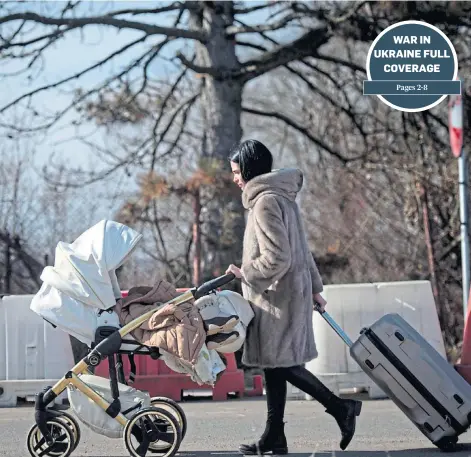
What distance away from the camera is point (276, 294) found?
5.96 metres

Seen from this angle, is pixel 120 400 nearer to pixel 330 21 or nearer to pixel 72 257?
pixel 72 257

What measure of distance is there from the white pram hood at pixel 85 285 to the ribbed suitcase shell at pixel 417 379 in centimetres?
150

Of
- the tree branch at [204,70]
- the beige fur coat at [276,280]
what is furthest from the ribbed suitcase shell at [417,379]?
the tree branch at [204,70]

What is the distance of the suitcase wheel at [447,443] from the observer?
5969 millimetres

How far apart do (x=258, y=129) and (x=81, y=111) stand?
63.2ft

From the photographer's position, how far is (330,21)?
12.7m

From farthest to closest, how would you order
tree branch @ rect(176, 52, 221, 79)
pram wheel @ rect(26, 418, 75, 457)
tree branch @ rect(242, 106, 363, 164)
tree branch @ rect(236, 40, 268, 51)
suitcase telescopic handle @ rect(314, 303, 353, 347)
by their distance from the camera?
tree branch @ rect(242, 106, 363, 164) < tree branch @ rect(236, 40, 268, 51) < tree branch @ rect(176, 52, 221, 79) < suitcase telescopic handle @ rect(314, 303, 353, 347) < pram wheel @ rect(26, 418, 75, 457)

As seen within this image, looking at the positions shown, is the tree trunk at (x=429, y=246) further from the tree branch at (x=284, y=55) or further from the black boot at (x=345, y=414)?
the black boot at (x=345, y=414)

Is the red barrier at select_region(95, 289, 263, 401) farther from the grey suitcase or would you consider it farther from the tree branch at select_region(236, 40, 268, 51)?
A: the tree branch at select_region(236, 40, 268, 51)

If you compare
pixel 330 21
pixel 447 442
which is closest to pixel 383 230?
pixel 330 21

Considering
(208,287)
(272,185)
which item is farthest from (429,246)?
(208,287)

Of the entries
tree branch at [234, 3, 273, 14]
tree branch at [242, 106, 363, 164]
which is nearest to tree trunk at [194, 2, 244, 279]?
tree branch at [234, 3, 273, 14]

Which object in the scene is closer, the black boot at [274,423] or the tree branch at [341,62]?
the black boot at [274,423]

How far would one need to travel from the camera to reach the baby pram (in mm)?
5668
